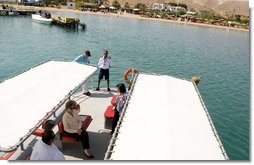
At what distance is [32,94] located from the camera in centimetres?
792

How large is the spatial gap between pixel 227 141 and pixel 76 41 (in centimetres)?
3368

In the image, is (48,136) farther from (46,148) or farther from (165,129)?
(165,129)

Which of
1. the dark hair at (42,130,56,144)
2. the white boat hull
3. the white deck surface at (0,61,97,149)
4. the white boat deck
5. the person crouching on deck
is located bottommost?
the white boat deck

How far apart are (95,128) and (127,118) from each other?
3260mm

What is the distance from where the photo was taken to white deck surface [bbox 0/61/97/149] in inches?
248

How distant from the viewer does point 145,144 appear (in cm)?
564

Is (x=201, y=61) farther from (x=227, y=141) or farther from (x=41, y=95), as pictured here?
(x=41, y=95)

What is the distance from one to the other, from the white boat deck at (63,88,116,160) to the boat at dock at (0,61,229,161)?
0.03 m

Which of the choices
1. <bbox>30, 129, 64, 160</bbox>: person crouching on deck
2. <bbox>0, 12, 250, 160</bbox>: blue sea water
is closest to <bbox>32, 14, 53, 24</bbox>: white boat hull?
<bbox>0, 12, 250, 160</bbox>: blue sea water

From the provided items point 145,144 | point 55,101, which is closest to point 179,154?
point 145,144

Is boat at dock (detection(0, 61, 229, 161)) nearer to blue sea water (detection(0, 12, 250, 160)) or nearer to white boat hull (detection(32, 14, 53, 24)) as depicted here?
blue sea water (detection(0, 12, 250, 160))

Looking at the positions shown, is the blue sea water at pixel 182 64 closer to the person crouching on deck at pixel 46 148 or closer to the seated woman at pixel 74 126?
the seated woman at pixel 74 126

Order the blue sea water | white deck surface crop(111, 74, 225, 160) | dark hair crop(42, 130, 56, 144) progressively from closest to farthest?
1. white deck surface crop(111, 74, 225, 160)
2. dark hair crop(42, 130, 56, 144)
3. the blue sea water

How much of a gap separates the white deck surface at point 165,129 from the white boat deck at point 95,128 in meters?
1.93
